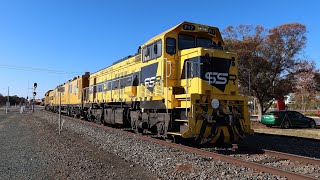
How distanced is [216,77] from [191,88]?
910mm

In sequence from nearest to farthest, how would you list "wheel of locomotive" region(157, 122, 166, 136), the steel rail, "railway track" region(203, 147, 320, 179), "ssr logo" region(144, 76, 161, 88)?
"railway track" region(203, 147, 320, 179) → the steel rail → "wheel of locomotive" region(157, 122, 166, 136) → "ssr logo" region(144, 76, 161, 88)

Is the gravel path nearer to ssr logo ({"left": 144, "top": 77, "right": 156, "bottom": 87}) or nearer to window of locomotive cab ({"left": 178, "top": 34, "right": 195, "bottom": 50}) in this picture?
ssr logo ({"left": 144, "top": 77, "right": 156, "bottom": 87})

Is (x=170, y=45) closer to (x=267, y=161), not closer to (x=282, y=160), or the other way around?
(x=267, y=161)

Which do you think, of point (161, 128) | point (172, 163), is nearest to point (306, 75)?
point (161, 128)

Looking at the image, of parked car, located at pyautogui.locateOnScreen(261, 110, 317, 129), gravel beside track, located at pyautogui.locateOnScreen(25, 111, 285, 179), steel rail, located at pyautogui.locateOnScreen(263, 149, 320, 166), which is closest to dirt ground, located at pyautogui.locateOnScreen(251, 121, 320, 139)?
parked car, located at pyautogui.locateOnScreen(261, 110, 317, 129)

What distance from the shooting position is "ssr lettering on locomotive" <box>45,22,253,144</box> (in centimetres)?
986

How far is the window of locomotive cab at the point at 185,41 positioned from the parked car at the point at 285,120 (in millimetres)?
13024

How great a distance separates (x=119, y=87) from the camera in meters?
16.3

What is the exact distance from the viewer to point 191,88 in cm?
1066

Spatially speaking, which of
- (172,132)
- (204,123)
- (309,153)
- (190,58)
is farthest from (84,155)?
(309,153)

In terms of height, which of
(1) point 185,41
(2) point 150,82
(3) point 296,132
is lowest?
(3) point 296,132

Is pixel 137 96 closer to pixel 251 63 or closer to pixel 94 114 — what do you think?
pixel 94 114

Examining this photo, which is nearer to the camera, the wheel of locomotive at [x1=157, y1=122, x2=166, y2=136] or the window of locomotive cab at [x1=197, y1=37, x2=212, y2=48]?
the wheel of locomotive at [x1=157, y1=122, x2=166, y2=136]

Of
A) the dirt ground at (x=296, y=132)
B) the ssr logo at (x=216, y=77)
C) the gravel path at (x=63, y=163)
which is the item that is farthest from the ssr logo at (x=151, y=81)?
the dirt ground at (x=296, y=132)
